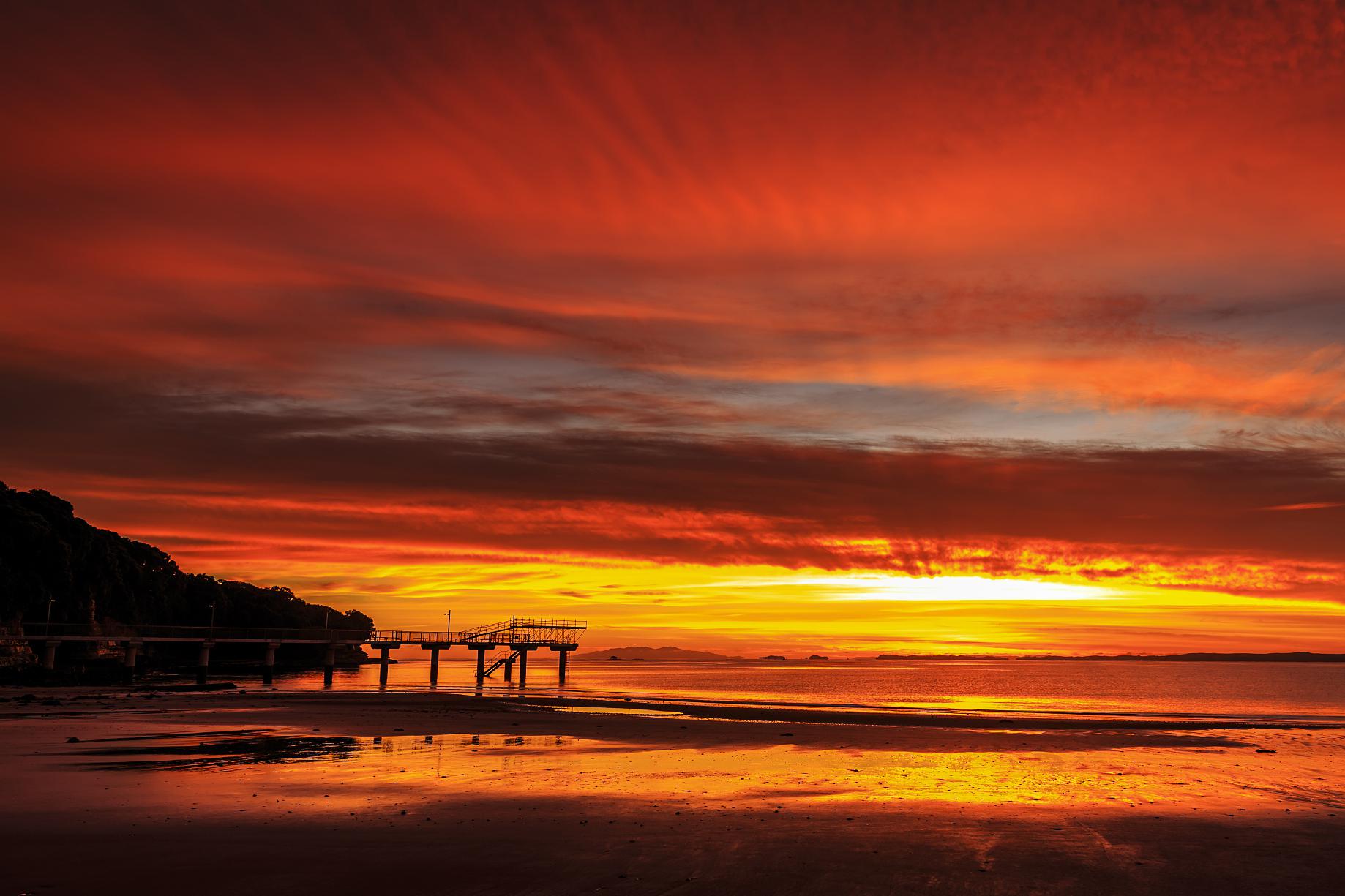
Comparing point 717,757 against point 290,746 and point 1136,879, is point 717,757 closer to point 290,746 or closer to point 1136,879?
point 290,746

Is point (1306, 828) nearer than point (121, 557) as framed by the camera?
Yes

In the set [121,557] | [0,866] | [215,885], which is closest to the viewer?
[215,885]

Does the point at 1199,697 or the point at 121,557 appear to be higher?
the point at 121,557

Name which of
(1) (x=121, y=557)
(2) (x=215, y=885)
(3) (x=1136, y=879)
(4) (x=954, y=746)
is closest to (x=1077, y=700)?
(4) (x=954, y=746)

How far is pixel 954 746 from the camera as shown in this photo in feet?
116

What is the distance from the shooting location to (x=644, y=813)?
19.2 meters

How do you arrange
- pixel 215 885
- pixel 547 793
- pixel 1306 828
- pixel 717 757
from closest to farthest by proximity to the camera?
pixel 215 885 → pixel 1306 828 → pixel 547 793 → pixel 717 757

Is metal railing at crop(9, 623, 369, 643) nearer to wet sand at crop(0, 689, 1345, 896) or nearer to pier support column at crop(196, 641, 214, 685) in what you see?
pier support column at crop(196, 641, 214, 685)

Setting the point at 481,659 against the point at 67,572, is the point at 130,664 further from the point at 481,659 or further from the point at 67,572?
the point at 481,659

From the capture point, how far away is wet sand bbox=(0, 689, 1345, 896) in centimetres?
1384

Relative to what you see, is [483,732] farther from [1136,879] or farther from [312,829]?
[1136,879]

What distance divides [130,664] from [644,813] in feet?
324

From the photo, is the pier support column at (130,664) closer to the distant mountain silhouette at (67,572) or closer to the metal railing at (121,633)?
the metal railing at (121,633)

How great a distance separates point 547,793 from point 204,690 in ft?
207
